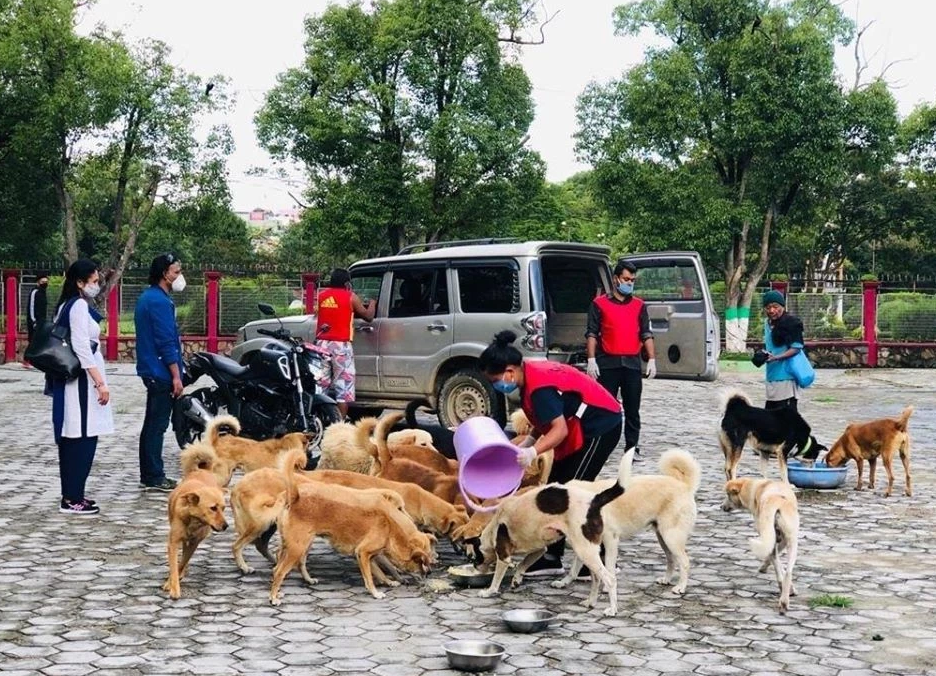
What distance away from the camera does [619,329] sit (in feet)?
36.6

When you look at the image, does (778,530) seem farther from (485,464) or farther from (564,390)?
(485,464)

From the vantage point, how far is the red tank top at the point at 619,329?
11.2 m

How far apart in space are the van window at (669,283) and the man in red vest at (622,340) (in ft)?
14.4

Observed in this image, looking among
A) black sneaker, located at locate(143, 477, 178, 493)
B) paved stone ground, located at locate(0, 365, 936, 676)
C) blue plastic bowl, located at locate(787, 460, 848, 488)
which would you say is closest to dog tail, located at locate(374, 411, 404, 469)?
paved stone ground, located at locate(0, 365, 936, 676)

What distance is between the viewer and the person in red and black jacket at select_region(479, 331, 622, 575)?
657 centimetres

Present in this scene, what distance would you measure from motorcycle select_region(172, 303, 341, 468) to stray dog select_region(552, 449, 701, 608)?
5302mm

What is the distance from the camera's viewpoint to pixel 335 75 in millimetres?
31516

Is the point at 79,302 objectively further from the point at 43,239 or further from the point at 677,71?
the point at 43,239

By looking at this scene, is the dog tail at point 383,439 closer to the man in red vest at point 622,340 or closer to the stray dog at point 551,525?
the stray dog at point 551,525

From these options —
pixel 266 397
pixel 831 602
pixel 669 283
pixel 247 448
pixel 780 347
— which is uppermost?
pixel 669 283

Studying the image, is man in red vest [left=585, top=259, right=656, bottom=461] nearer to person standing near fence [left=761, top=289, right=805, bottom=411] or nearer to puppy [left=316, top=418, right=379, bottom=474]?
person standing near fence [left=761, top=289, right=805, bottom=411]

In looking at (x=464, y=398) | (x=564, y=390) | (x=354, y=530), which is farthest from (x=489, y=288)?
(x=354, y=530)

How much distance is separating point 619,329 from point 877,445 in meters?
2.70

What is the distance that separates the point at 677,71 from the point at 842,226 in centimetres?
1534
